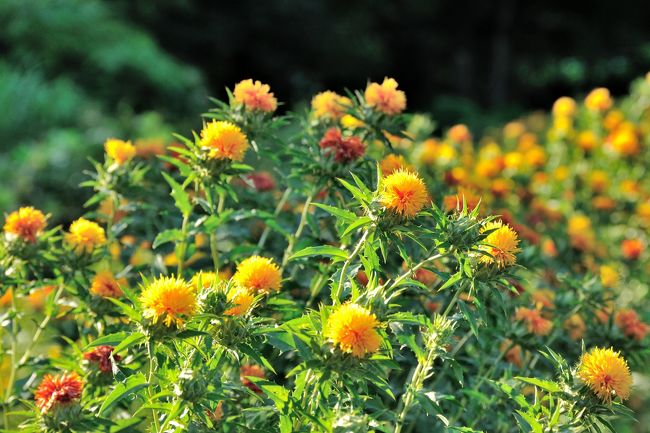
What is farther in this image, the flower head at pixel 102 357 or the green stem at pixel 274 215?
the green stem at pixel 274 215

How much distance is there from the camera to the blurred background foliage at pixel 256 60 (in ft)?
21.1

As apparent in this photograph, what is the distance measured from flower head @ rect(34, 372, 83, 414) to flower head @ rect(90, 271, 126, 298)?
372 mm

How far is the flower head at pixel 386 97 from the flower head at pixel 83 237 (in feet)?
2.53

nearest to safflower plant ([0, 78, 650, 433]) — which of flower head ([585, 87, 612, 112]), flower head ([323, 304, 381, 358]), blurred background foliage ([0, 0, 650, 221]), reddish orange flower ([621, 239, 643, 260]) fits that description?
flower head ([323, 304, 381, 358])

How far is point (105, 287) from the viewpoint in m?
1.92

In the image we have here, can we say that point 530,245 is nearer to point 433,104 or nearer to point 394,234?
point 394,234

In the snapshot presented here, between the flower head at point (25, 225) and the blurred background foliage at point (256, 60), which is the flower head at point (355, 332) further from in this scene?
the blurred background foliage at point (256, 60)

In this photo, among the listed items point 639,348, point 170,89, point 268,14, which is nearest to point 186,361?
point 639,348

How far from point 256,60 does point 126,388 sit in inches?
447

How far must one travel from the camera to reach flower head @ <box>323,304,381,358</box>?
1303 mm

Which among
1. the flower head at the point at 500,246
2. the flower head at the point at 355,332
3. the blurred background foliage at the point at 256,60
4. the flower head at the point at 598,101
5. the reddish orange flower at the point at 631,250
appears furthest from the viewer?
the blurred background foliage at the point at 256,60

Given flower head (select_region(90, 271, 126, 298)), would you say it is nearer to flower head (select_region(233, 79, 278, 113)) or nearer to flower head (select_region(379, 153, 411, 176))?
flower head (select_region(233, 79, 278, 113))

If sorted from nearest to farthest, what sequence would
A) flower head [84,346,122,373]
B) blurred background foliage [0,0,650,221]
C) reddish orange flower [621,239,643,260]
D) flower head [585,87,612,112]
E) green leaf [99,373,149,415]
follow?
green leaf [99,373,149,415] < flower head [84,346,122,373] < reddish orange flower [621,239,643,260] < flower head [585,87,612,112] < blurred background foliage [0,0,650,221]

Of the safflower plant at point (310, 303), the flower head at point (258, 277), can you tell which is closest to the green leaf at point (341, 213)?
the safflower plant at point (310, 303)
